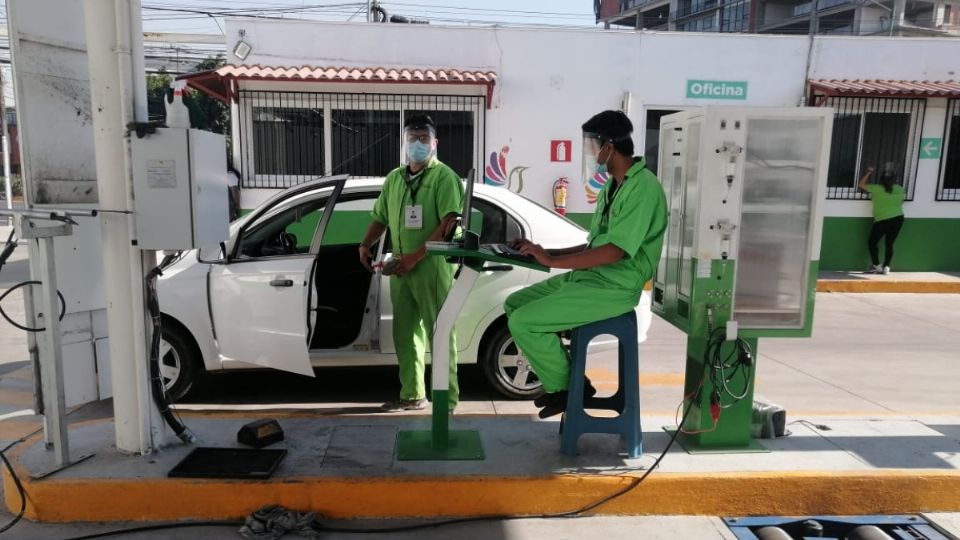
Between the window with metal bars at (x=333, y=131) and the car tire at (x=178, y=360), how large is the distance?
6.02 m

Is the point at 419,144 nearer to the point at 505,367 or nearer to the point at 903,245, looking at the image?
the point at 505,367

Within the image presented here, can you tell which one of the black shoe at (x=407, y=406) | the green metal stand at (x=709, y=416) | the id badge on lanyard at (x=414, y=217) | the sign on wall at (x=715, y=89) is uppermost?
the sign on wall at (x=715, y=89)

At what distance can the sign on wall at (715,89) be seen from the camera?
10.9 meters

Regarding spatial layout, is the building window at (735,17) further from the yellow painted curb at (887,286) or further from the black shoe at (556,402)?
the black shoe at (556,402)

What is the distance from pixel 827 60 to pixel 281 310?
34.3 ft

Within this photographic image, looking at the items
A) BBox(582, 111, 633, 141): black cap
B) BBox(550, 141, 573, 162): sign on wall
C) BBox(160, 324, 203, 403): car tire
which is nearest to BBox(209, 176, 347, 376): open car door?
BBox(160, 324, 203, 403): car tire

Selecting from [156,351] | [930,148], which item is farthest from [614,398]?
[930,148]

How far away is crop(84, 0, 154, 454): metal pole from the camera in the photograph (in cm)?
321

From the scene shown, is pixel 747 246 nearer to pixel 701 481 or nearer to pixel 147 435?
pixel 701 481

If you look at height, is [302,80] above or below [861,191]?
above

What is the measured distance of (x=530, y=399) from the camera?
5238mm

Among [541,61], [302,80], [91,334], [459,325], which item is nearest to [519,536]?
[459,325]

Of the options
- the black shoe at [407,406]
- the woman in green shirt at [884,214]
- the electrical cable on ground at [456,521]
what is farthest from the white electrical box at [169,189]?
the woman in green shirt at [884,214]

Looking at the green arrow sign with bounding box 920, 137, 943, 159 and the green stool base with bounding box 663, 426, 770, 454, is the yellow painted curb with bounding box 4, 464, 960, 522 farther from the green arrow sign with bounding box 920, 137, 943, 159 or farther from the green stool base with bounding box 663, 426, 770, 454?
the green arrow sign with bounding box 920, 137, 943, 159
